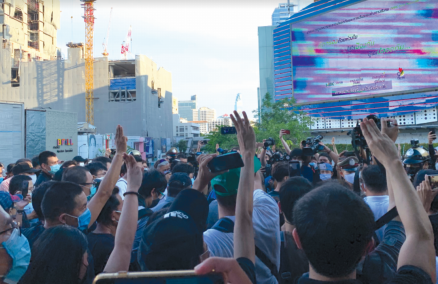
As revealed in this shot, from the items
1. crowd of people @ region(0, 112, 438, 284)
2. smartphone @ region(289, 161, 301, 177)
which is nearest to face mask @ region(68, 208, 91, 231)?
crowd of people @ region(0, 112, 438, 284)

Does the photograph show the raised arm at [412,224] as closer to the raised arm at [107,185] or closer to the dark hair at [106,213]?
the raised arm at [107,185]

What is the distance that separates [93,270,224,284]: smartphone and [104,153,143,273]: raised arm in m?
0.85

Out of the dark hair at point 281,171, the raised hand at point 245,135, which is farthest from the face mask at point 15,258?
the dark hair at point 281,171

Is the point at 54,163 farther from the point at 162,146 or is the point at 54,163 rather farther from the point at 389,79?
the point at 162,146

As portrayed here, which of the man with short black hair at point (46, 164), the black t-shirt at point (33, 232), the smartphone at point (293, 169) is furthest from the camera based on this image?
the man with short black hair at point (46, 164)

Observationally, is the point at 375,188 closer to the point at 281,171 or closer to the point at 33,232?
the point at 281,171

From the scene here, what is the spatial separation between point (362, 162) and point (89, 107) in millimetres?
58098

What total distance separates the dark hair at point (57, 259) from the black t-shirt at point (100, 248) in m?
0.57

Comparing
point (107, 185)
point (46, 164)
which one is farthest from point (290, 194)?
point (46, 164)

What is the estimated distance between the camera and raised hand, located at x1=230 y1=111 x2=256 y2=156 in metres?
2.15

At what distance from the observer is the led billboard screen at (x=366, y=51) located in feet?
120

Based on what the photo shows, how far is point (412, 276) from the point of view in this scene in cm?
147

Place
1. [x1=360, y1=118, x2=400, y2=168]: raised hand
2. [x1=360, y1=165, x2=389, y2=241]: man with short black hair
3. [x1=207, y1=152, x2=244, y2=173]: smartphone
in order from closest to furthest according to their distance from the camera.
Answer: [x1=360, y1=118, x2=400, y2=168]: raised hand
[x1=207, y1=152, x2=244, y2=173]: smartphone
[x1=360, y1=165, x2=389, y2=241]: man with short black hair

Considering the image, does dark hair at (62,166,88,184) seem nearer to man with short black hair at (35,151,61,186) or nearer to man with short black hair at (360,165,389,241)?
man with short black hair at (35,151,61,186)
